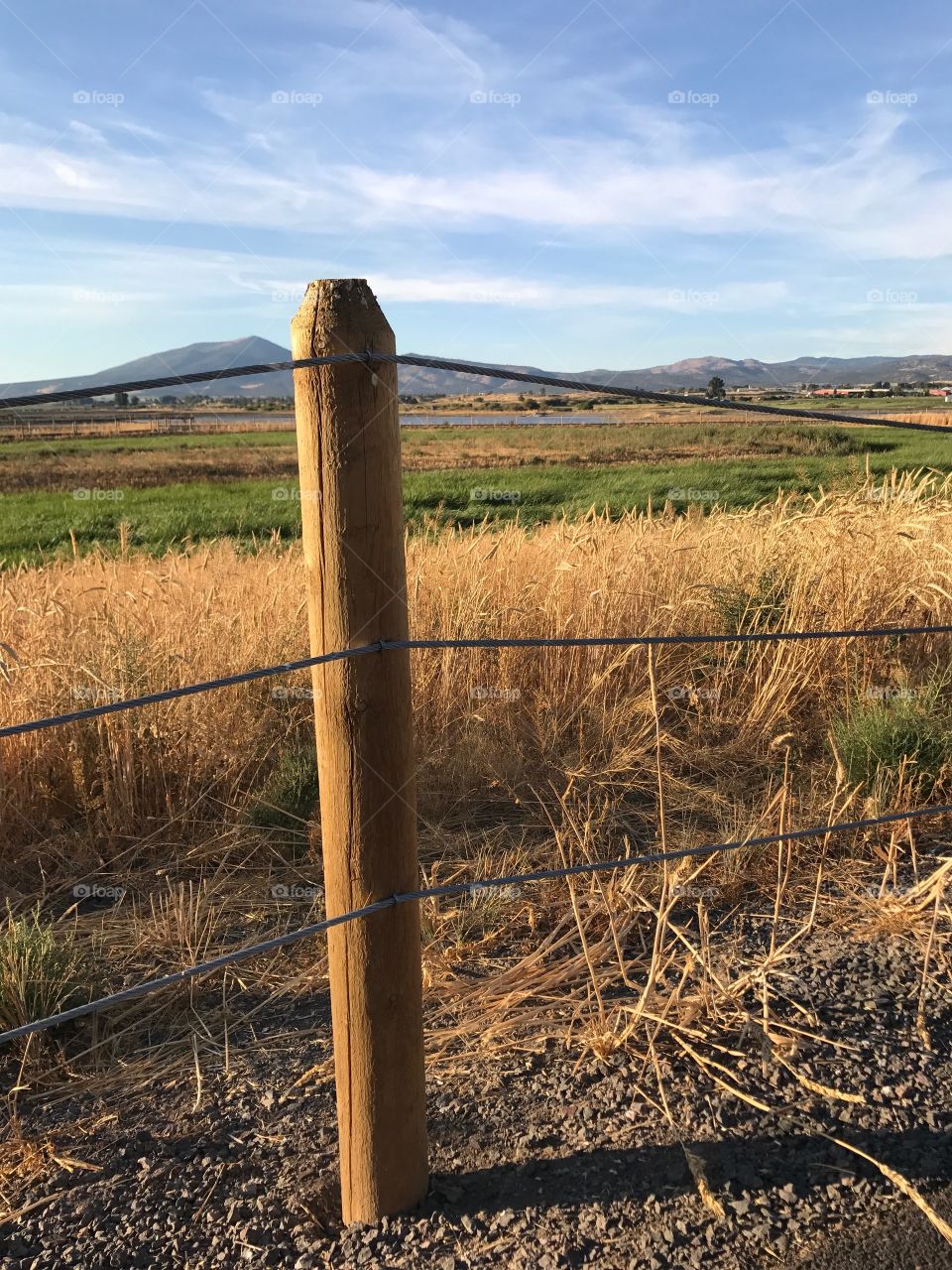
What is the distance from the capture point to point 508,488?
20.0 metres

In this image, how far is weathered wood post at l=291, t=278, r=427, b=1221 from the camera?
1590mm

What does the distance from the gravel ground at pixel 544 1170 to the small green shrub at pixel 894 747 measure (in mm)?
1381

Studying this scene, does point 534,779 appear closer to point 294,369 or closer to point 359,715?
point 359,715

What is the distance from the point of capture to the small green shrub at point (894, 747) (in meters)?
3.71

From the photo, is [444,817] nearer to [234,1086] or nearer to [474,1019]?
[474,1019]

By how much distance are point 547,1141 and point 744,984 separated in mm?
715

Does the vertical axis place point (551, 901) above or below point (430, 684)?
below

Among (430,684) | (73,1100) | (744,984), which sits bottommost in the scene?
(73,1100)

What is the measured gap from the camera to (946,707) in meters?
4.29

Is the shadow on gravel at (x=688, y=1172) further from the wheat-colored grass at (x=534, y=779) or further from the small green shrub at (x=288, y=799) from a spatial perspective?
the small green shrub at (x=288, y=799)

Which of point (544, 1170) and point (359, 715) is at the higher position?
point (359, 715)

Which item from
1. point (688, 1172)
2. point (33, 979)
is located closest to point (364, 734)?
point (688, 1172)

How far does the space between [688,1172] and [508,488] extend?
729 inches

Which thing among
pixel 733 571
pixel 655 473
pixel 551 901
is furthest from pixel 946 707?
pixel 655 473
